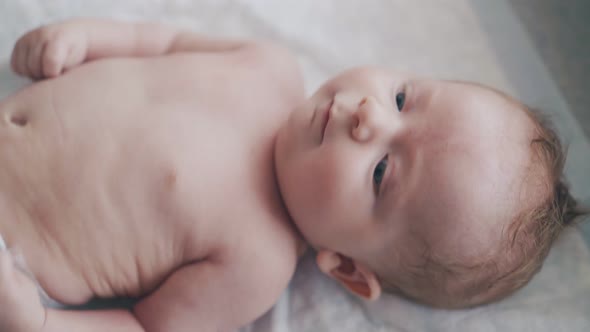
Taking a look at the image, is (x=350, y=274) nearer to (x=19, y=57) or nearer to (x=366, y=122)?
(x=366, y=122)

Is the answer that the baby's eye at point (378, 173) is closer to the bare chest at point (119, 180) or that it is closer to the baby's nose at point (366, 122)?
the baby's nose at point (366, 122)

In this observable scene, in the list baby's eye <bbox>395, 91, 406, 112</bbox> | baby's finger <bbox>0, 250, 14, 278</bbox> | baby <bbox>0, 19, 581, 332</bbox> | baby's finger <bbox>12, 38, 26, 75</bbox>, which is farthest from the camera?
baby's finger <bbox>12, 38, 26, 75</bbox>

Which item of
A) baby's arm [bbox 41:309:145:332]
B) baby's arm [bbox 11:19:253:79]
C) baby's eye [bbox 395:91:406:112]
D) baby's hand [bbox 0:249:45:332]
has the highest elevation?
baby's arm [bbox 11:19:253:79]

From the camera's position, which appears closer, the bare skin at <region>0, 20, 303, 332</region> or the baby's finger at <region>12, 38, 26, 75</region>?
the bare skin at <region>0, 20, 303, 332</region>

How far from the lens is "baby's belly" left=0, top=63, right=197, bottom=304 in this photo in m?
0.92

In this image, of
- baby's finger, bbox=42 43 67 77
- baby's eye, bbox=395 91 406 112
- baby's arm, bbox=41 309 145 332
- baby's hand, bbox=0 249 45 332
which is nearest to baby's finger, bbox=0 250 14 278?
baby's hand, bbox=0 249 45 332

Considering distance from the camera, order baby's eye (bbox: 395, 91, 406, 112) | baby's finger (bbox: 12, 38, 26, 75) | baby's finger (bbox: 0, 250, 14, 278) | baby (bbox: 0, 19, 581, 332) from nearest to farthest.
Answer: baby's finger (bbox: 0, 250, 14, 278) → baby (bbox: 0, 19, 581, 332) → baby's eye (bbox: 395, 91, 406, 112) → baby's finger (bbox: 12, 38, 26, 75)

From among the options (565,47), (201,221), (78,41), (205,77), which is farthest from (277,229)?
(565,47)

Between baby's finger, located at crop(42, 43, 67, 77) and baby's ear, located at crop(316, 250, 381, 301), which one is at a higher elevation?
baby's finger, located at crop(42, 43, 67, 77)

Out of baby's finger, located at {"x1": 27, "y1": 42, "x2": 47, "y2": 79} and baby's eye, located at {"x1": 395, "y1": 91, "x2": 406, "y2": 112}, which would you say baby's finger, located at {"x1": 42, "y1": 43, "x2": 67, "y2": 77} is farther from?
baby's eye, located at {"x1": 395, "y1": 91, "x2": 406, "y2": 112}

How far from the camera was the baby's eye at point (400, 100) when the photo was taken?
1.02 metres

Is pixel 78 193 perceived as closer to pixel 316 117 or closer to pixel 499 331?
pixel 316 117

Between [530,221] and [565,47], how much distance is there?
74 cm

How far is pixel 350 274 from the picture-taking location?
108 centimetres
